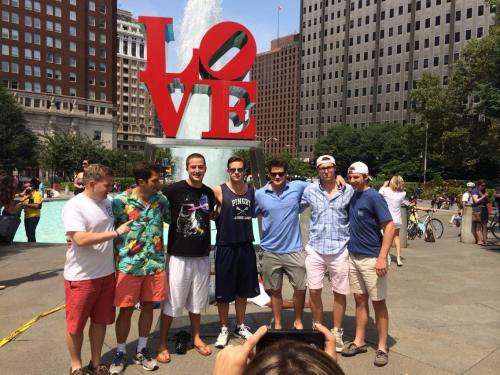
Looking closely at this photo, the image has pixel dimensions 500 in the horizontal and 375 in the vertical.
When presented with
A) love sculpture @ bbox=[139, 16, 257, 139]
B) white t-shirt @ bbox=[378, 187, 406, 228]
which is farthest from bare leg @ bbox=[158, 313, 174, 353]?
white t-shirt @ bbox=[378, 187, 406, 228]

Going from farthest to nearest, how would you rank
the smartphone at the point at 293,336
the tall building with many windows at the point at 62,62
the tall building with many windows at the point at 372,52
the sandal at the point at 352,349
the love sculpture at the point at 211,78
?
Answer: the tall building with many windows at the point at 372,52 → the tall building with many windows at the point at 62,62 → the love sculpture at the point at 211,78 → the sandal at the point at 352,349 → the smartphone at the point at 293,336

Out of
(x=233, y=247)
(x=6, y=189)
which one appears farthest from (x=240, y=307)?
(x=6, y=189)

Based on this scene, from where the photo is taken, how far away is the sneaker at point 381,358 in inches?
157

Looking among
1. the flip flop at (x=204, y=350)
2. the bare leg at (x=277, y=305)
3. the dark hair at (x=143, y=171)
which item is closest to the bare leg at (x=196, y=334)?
the flip flop at (x=204, y=350)

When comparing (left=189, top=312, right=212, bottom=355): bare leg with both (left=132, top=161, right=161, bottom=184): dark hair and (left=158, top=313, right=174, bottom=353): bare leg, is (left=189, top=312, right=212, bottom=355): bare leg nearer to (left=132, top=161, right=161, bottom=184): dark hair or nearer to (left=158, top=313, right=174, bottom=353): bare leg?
(left=158, top=313, right=174, bottom=353): bare leg

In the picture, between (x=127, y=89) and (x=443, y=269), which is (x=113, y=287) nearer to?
(x=443, y=269)

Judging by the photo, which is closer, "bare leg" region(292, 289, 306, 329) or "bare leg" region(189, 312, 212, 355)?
"bare leg" region(189, 312, 212, 355)

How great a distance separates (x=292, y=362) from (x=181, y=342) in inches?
143

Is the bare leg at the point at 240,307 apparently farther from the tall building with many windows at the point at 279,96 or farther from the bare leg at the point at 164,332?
the tall building with many windows at the point at 279,96

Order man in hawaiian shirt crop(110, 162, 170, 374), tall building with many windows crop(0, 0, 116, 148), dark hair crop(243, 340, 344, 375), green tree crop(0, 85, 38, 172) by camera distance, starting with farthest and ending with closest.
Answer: tall building with many windows crop(0, 0, 116, 148)
green tree crop(0, 85, 38, 172)
man in hawaiian shirt crop(110, 162, 170, 374)
dark hair crop(243, 340, 344, 375)

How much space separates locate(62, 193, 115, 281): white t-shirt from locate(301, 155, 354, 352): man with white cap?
204 cm

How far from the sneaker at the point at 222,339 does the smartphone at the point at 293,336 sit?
9.64ft

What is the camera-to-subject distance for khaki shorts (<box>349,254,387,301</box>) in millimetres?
4164

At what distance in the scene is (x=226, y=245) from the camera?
4.36 meters
